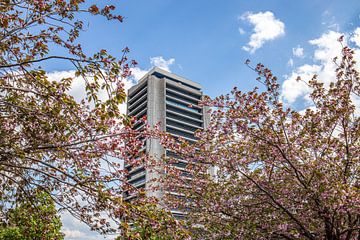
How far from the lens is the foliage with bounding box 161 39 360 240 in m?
7.89

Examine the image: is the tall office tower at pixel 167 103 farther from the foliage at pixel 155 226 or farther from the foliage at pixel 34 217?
the foliage at pixel 155 226

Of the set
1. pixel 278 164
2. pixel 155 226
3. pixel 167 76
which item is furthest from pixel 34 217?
pixel 167 76

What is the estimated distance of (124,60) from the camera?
5.00 m

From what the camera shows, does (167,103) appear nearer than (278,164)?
No

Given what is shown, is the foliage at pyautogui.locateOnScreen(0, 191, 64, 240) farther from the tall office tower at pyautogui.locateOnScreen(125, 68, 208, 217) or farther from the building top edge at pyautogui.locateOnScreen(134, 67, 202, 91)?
the building top edge at pyautogui.locateOnScreen(134, 67, 202, 91)

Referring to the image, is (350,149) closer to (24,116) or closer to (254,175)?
(254,175)

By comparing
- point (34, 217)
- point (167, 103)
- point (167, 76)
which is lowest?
point (34, 217)

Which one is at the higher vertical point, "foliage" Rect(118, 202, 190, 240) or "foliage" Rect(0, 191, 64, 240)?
"foliage" Rect(0, 191, 64, 240)

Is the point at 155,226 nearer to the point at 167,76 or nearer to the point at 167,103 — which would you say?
the point at 167,103

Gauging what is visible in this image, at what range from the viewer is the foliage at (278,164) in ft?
25.9

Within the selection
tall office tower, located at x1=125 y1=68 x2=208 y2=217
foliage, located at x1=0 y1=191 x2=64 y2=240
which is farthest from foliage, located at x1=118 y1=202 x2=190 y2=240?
tall office tower, located at x1=125 y1=68 x2=208 y2=217

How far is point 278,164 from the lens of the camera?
8.54 meters

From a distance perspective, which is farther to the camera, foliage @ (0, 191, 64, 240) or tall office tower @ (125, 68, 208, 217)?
tall office tower @ (125, 68, 208, 217)

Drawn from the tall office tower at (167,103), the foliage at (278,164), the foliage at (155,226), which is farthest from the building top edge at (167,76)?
the foliage at (155,226)
